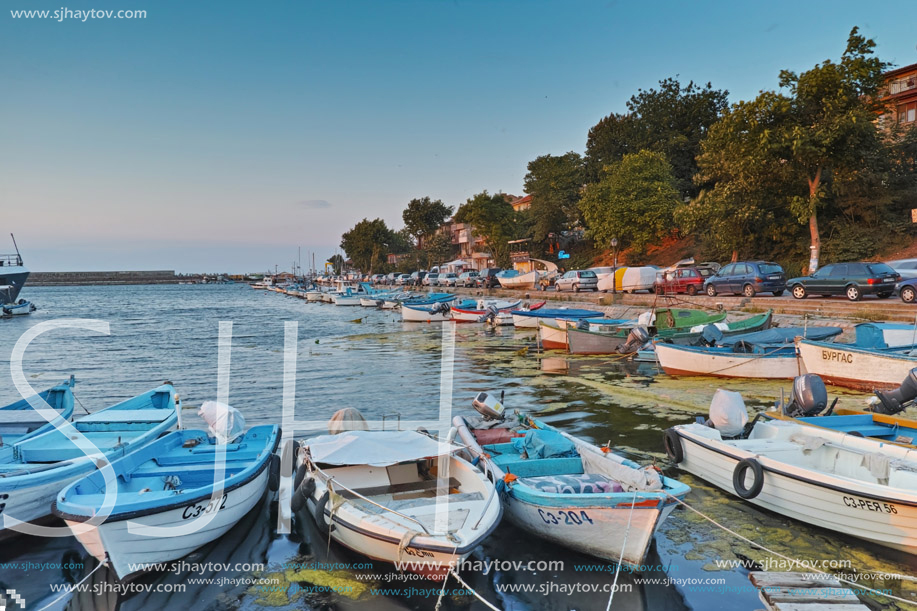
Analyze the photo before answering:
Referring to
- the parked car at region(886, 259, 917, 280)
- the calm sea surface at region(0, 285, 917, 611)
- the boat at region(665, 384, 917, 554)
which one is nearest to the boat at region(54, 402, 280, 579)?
the calm sea surface at region(0, 285, 917, 611)

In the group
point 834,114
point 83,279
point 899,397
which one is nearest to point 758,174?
point 834,114

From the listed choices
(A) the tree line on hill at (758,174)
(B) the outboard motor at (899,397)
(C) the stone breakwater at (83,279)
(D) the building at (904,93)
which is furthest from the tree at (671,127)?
(C) the stone breakwater at (83,279)

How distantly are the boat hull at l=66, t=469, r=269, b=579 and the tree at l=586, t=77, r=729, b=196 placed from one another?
161 ft

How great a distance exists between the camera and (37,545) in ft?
24.1

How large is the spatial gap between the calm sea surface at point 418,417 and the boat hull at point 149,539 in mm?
292

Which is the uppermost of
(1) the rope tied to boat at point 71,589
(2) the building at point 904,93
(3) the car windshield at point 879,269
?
(2) the building at point 904,93

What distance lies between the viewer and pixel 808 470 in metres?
7.04

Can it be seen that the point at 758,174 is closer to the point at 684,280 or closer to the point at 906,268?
the point at 684,280

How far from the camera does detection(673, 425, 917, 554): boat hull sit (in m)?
6.34

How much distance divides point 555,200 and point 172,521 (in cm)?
5811

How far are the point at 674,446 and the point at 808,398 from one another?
2430mm

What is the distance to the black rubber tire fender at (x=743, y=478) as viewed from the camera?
7417 mm

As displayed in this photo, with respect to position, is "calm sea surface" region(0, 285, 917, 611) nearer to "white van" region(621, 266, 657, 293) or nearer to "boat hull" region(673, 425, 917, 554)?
"boat hull" region(673, 425, 917, 554)

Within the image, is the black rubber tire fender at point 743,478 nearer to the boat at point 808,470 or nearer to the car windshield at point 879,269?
the boat at point 808,470
